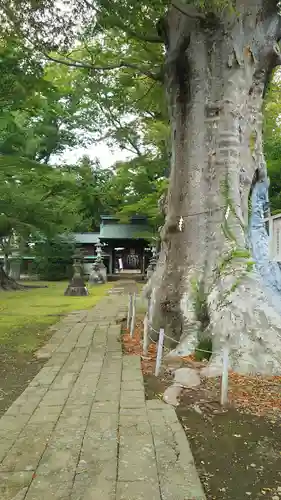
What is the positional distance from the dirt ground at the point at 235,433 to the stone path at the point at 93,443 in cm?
16

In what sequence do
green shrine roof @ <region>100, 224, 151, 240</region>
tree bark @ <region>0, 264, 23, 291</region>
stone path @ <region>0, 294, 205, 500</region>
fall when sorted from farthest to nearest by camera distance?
green shrine roof @ <region>100, 224, 151, 240</region>
tree bark @ <region>0, 264, 23, 291</region>
stone path @ <region>0, 294, 205, 500</region>

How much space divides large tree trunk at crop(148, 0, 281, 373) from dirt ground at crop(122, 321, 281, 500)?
1599 mm

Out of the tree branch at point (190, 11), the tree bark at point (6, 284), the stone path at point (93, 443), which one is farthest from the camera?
the tree bark at point (6, 284)

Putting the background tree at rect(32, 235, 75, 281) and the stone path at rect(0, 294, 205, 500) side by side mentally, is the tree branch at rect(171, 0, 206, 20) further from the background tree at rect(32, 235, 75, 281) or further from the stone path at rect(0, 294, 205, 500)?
the background tree at rect(32, 235, 75, 281)

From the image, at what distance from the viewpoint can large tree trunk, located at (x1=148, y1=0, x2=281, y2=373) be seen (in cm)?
651

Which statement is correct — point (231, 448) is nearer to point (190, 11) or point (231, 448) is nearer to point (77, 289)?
point (190, 11)

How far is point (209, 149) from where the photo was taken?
6977 mm

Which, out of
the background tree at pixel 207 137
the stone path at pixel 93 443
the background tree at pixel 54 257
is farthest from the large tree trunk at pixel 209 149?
the background tree at pixel 54 257

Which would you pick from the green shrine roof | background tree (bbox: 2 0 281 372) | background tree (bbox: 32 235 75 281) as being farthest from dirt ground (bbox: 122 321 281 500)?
background tree (bbox: 32 235 75 281)

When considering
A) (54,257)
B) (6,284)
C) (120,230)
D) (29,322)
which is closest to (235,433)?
(29,322)

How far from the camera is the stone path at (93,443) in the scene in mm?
2609

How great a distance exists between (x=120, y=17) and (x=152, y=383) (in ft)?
19.1

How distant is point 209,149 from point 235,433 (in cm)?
479

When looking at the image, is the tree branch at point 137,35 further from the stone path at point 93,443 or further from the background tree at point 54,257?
the background tree at point 54,257
